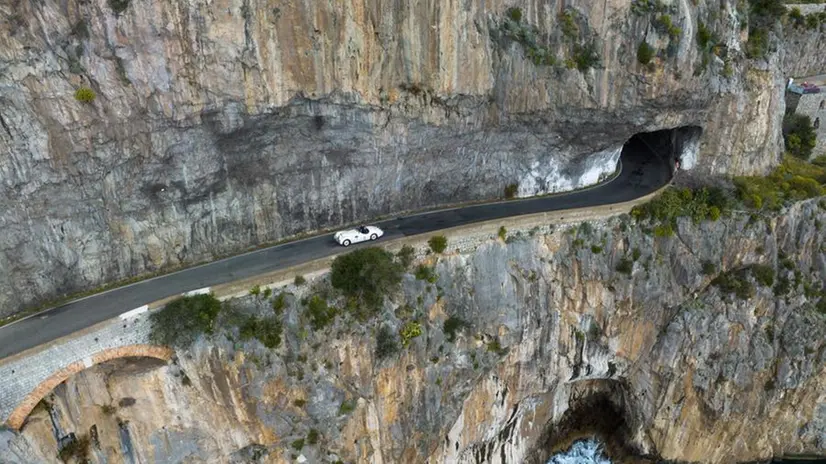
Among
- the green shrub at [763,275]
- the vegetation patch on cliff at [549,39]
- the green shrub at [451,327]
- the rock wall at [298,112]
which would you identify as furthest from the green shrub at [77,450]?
the green shrub at [763,275]

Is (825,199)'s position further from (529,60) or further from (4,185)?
(4,185)

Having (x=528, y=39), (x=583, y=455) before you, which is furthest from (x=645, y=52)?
(x=583, y=455)

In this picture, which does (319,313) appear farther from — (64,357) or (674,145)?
(674,145)

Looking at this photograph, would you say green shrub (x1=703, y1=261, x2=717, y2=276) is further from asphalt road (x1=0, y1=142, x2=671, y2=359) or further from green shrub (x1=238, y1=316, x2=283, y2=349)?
green shrub (x1=238, y1=316, x2=283, y2=349)

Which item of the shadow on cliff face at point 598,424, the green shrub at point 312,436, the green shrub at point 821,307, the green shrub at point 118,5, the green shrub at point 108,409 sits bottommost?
the shadow on cliff face at point 598,424

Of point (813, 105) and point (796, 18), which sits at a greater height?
point (796, 18)

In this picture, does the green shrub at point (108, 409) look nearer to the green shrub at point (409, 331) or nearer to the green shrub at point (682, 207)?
the green shrub at point (409, 331)
